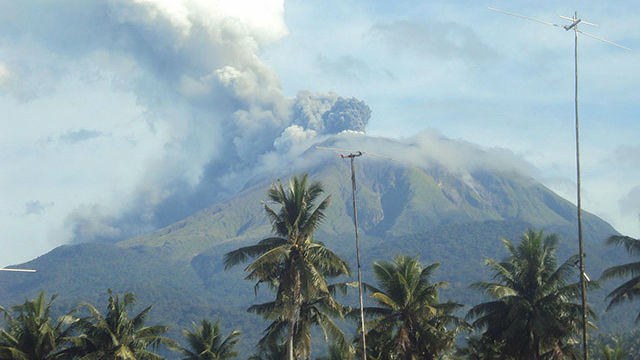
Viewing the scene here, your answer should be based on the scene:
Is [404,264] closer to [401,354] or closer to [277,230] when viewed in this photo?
[401,354]

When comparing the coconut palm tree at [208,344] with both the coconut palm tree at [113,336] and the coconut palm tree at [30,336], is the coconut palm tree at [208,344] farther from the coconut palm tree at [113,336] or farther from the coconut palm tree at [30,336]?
the coconut palm tree at [30,336]

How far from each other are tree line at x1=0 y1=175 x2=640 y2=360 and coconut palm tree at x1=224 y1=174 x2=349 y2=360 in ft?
0.20

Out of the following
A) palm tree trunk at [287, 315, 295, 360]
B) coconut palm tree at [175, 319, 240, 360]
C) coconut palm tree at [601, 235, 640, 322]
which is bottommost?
coconut palm tree at [175, 319, 240, 360]

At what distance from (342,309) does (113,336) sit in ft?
45.3

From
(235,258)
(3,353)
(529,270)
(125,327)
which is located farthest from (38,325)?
(529,270)

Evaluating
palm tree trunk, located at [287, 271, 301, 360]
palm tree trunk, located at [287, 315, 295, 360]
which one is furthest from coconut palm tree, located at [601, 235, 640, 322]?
palm tree trunk, located at [287, 315, 295, 360]

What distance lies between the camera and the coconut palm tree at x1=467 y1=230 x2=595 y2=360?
142ft

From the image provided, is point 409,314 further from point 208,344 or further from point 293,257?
point 208,344

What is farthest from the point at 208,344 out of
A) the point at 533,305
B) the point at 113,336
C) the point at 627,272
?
the point at 627,272

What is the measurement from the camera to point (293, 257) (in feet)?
140

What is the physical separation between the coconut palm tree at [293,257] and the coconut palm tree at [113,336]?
816cm

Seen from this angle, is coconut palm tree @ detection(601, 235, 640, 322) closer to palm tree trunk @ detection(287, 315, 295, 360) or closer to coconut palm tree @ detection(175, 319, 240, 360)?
palm tree trunk @ detection(287, 315, 295, 360)

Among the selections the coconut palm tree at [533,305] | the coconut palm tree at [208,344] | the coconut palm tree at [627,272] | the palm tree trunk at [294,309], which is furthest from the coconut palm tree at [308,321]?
the coconut palm tree at [208,344]

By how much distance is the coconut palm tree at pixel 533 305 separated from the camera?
43219mm
